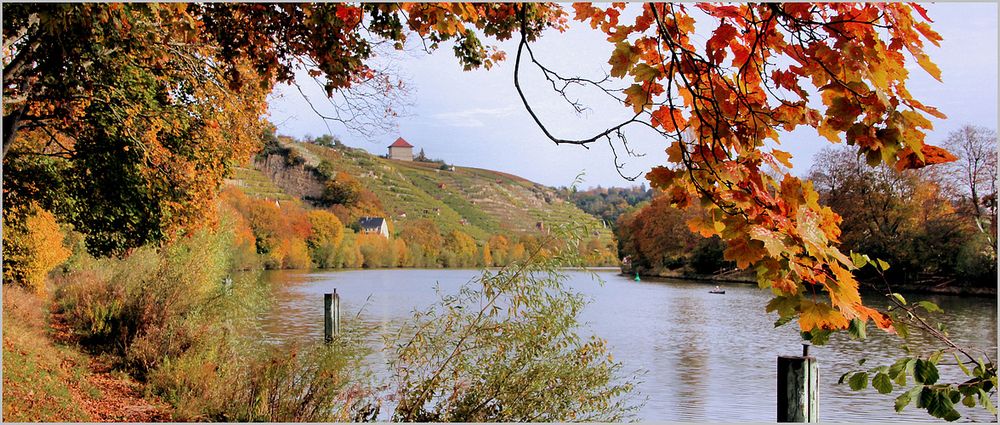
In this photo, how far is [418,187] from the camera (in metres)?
65.1

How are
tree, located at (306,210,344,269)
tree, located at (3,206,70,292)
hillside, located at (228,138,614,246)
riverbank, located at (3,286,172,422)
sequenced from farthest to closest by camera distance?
hillside, located at (228,138,614,246) → tree, located at (306,210,344,269) → tree, located at (3,206,70,292) → riverbank, located at (3,286,172,422)

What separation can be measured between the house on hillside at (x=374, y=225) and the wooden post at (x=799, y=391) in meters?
44.7

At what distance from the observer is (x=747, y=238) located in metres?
1.99

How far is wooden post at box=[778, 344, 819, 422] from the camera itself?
442 cm

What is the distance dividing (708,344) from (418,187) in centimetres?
5053

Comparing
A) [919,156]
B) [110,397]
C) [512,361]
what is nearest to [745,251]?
[919,156]

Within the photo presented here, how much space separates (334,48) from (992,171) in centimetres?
2622

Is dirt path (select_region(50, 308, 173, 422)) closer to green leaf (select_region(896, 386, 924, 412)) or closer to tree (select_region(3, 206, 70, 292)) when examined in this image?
tree (select_region(3, 206, 70, 292))

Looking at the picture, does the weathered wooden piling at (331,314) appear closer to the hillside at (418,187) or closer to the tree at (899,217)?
the tree at (899,217)

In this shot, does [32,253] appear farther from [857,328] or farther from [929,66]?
[929,66]

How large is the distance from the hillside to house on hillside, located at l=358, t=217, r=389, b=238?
156 cm

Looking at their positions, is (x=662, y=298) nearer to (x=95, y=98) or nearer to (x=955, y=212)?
(x=955, y=212)

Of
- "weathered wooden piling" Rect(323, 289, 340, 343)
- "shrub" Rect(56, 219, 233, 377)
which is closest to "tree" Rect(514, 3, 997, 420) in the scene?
"shrub" Rect(56, 219, 233, 377)

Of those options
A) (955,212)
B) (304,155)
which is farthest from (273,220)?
(955,212)
